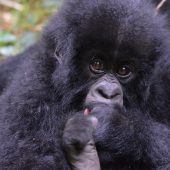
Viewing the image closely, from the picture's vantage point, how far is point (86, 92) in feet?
15.6

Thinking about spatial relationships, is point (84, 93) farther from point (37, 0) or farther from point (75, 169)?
point (37, 0)

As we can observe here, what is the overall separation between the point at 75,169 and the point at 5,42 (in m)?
3.94

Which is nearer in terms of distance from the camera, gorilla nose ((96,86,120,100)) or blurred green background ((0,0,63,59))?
gorilla nose ((96,86,120,100))

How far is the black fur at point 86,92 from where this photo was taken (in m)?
4.55

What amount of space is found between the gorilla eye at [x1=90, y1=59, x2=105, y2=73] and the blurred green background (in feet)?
9.72

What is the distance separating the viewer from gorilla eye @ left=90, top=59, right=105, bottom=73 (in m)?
4.79

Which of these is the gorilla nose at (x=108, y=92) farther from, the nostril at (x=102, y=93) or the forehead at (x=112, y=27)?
the forehead at (x=112, y=27)

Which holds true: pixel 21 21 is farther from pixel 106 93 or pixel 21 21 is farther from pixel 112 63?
pixel 106 93

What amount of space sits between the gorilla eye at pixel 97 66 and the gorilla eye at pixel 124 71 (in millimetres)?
164

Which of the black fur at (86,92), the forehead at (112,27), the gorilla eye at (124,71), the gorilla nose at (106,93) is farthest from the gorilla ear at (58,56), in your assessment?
the gorilla eye at (124,71)

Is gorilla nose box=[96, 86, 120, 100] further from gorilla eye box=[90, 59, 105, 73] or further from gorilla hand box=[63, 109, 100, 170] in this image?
gorilla hand box=[63, 109, 100, 170]

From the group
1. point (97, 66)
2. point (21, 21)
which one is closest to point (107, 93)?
point (97, 66)

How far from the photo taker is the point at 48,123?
4.66 m

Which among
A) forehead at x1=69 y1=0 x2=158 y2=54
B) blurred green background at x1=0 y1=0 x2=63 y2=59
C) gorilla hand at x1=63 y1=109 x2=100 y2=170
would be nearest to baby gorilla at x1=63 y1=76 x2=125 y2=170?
gorilla hand at x1=63 y1=109 x2=100 y2=170
